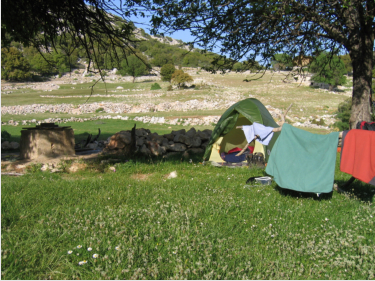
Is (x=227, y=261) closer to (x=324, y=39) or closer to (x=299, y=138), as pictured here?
(x=299, y=138)

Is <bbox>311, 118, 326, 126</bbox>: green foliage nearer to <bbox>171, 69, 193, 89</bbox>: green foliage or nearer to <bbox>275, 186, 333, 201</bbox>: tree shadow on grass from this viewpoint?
<bbox>275, 186, 333, 201</bbox>: tree shadow on grass

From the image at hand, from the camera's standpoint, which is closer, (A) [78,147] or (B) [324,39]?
(B) [324,39]

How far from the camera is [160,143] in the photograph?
38.2 feet

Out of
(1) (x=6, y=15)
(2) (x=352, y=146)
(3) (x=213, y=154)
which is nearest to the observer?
(2) (x=352, y=146)

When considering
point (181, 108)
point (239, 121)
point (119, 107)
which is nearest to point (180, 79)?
point (181, 108)

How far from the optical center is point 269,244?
13.9 feet

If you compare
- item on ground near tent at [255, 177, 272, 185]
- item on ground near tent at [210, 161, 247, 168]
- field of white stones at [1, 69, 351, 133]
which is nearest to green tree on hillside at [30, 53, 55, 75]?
field of white stones at [1, 69, 351, 133]

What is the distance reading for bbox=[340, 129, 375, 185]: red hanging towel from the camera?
5.54 m

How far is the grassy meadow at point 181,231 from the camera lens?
11.7 feet

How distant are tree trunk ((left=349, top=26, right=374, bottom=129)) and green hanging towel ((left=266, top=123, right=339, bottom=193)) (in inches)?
164

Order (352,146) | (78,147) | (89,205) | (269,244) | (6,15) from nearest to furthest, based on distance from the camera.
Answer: (269,244), (89,205), (352,146), (6,15), (78,147)

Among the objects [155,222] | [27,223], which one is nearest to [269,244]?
[155,222]

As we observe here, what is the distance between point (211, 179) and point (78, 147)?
22.7 ft

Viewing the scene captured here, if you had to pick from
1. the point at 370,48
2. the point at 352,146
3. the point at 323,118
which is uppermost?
the point at 370,48
